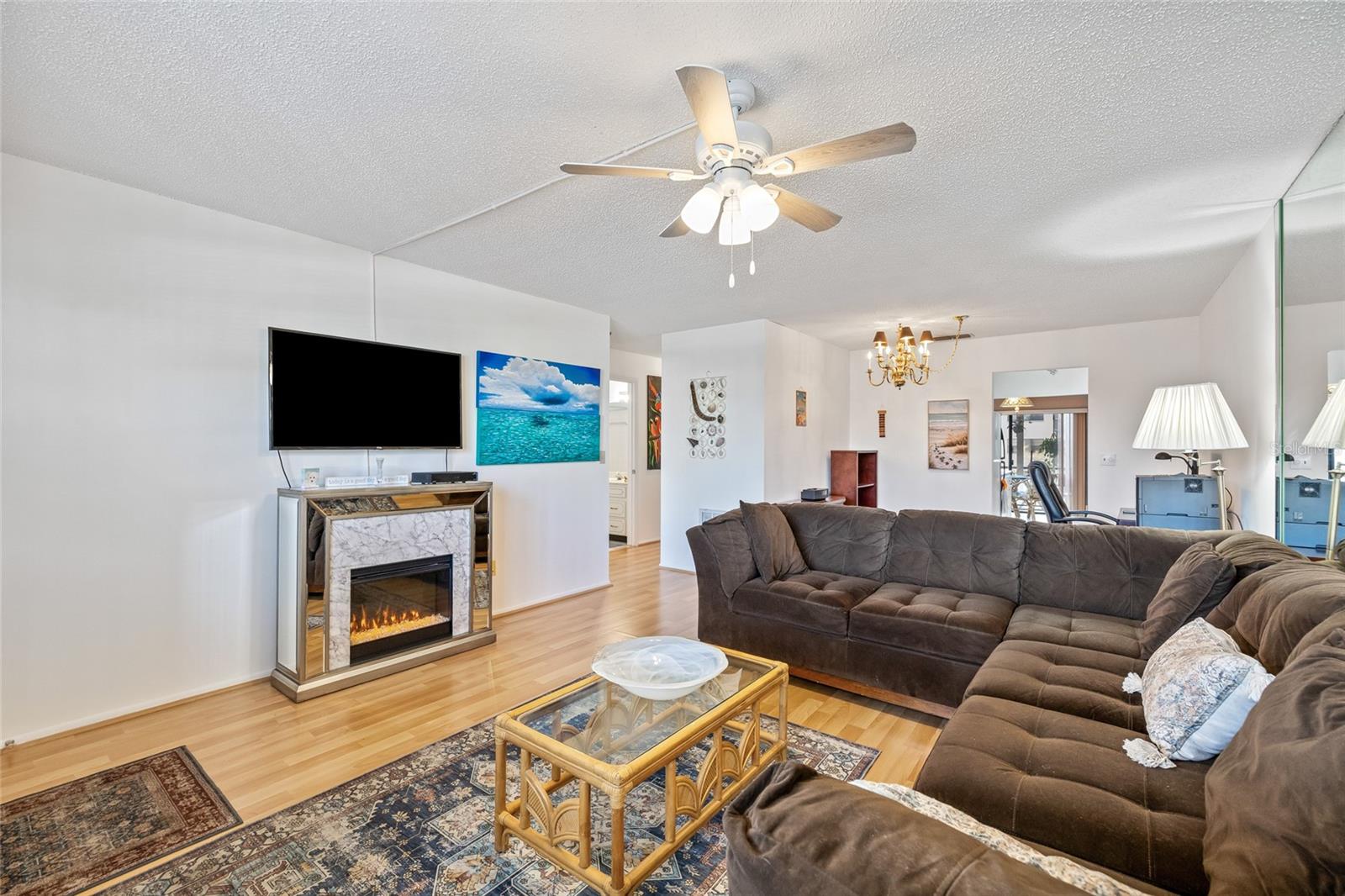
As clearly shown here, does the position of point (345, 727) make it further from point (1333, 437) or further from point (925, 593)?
point (1333, 437)

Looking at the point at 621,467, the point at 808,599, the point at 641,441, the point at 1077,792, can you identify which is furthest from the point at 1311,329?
the point at 621,467

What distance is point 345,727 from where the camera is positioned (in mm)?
2586

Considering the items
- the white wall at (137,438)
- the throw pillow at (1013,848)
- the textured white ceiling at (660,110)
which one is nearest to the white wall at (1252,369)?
the textured white ceiling at (660,110)

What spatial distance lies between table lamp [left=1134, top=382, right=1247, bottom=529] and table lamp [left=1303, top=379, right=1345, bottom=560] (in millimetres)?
814

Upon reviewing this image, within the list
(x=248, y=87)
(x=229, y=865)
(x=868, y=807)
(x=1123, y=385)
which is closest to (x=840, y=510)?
(x=868, y=807)

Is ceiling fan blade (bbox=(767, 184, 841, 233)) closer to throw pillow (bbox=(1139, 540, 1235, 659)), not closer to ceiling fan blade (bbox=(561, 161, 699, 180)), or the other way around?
ceiling fan blade (bbox=(561, 161, 699, 180))

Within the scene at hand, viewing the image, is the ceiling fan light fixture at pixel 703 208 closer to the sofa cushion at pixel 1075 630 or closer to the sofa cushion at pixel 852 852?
the sofa cushion at pixel 852 852

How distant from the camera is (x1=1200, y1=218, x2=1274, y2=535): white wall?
115 inches

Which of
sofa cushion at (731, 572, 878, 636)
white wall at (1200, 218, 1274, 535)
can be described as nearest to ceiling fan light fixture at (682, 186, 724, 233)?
sofa cushion at (731, 572, 878, 636)

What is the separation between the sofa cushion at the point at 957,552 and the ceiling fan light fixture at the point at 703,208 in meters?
2.29

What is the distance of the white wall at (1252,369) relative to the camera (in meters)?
2.91

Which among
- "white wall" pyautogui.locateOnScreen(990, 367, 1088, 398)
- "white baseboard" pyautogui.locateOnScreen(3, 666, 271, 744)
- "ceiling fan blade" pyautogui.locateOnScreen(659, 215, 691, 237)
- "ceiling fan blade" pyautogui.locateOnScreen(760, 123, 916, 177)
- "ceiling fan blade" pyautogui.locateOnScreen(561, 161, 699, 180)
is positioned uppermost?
"ceiling fan blade" pyautogui.locateOnScreen(659, 215, 691, 237)

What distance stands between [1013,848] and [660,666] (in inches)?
51.6

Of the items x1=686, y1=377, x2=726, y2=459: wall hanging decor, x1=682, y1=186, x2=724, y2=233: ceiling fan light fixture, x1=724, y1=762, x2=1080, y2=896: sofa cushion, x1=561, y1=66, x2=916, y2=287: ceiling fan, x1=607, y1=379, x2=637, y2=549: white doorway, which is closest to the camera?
x1=724, y1=762, x2=1080, y2=896: sofa cushion
